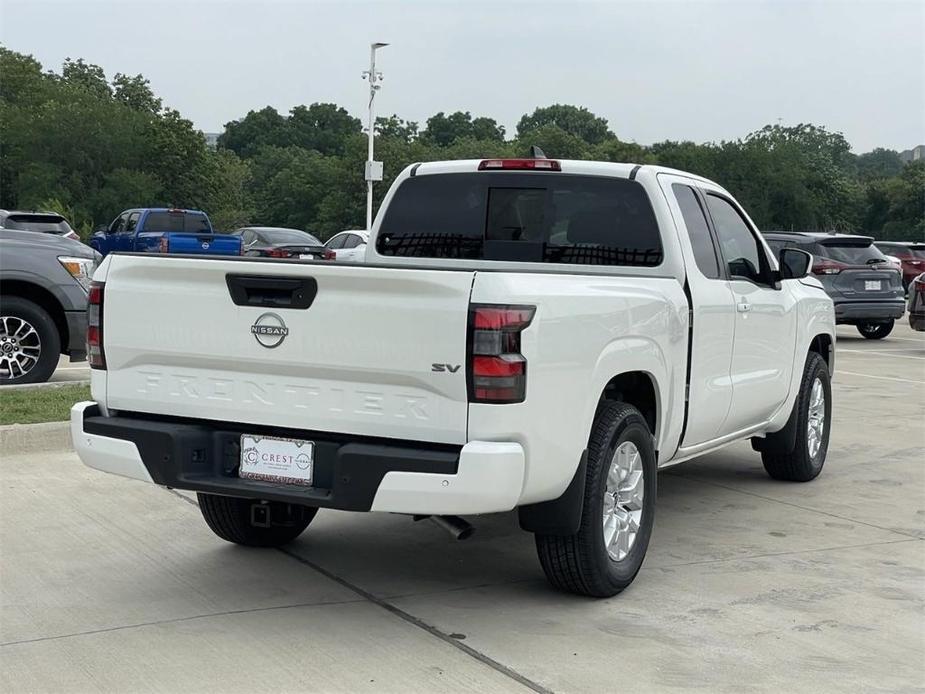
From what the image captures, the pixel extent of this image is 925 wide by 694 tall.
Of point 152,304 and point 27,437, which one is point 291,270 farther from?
point 27,437

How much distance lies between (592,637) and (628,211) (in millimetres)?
2276

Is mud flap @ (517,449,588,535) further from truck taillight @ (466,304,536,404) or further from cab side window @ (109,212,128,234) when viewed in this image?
cab side window @ (109,212,128,234)

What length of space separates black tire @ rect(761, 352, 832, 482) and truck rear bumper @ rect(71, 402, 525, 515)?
3732mm

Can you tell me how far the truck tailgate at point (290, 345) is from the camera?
4504 millimetres

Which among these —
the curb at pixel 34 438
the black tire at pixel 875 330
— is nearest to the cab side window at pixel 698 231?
the curb at pixel 34 438

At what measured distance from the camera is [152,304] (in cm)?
504

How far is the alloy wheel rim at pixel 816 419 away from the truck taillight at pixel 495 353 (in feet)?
13.2

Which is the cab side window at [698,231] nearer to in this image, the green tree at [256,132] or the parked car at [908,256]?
the parked car at [908,256]

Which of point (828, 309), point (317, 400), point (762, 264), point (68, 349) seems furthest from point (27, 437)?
point (828, 309)

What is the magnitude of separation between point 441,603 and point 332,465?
3.11 feet

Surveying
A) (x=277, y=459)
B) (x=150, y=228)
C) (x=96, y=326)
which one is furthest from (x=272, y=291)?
(x=150, y=228)

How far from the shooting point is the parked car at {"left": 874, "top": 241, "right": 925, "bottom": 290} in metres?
31.3

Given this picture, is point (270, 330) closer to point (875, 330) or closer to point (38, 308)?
point (38, 308)

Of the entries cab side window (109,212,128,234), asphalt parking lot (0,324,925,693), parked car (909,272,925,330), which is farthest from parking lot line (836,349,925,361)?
cab side window (109,212,128,234)
